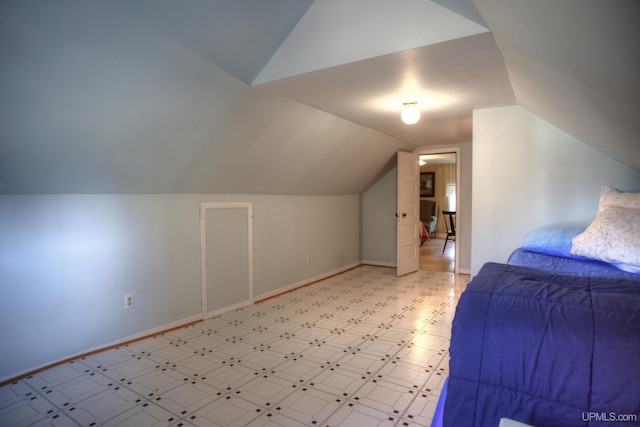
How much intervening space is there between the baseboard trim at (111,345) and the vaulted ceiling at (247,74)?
1.27 metres

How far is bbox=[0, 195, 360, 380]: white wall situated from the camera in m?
2.62

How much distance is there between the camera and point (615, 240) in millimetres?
2338

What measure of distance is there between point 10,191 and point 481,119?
→ 4037 mm

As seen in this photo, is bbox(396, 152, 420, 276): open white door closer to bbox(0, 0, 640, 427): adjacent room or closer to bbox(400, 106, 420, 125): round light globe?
bbox(0, 0, 640, 427): adjacent room

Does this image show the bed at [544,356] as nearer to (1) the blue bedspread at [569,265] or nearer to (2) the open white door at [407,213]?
(1) the blue bedspread at [569,265]

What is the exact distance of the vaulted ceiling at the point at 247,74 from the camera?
5.50 ft

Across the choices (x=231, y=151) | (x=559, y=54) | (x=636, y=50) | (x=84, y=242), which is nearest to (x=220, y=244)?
(x=231, y=151)

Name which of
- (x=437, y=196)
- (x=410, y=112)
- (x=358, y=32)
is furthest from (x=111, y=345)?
(x=437, y=196)

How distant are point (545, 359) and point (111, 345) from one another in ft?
10.4

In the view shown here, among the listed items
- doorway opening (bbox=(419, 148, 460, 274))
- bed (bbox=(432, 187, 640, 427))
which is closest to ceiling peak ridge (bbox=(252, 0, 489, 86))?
bed (bbox=(432, 187, 640, 427))

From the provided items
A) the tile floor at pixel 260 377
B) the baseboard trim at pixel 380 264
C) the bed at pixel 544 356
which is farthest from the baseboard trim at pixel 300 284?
the bed at pixel 544 356

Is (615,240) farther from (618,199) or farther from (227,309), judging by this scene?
(227,309)

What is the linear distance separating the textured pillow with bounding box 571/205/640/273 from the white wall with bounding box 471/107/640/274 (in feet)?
2.67

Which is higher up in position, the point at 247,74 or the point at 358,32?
the point at 358,32
